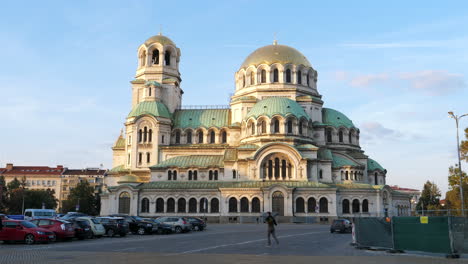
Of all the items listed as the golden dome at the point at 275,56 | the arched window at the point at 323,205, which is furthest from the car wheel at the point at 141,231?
the golden dome at the point at 275,56

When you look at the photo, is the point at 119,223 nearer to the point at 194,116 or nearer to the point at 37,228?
the point at 37,228

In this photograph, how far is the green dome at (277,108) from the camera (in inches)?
2781

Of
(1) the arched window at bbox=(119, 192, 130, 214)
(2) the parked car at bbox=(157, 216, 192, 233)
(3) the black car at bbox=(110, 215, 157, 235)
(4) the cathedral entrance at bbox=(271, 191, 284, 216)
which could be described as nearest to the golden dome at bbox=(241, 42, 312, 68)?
(4) the cathedral entrance at bbox=(271, 191, 284, 216)

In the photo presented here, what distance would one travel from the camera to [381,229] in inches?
914

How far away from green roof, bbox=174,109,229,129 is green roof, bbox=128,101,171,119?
9.30ft

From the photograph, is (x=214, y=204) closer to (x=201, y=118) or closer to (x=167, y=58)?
(x=201, y=118)

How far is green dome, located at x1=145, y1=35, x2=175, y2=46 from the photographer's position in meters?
80.6

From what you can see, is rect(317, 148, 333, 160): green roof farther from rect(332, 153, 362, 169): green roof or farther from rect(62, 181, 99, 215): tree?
rect(62, 181, 99, 215): tree

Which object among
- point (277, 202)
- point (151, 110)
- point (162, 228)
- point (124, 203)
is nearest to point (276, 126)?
point (277, 202)

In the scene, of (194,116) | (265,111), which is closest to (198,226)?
(265,111)

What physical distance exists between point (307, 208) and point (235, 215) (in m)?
10.1

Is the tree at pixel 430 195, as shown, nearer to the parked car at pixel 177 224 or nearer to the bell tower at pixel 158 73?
the bell tower at pixel 158 73

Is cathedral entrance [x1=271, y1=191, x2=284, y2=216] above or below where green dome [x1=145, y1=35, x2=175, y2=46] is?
below

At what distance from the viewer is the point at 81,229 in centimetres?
3133
